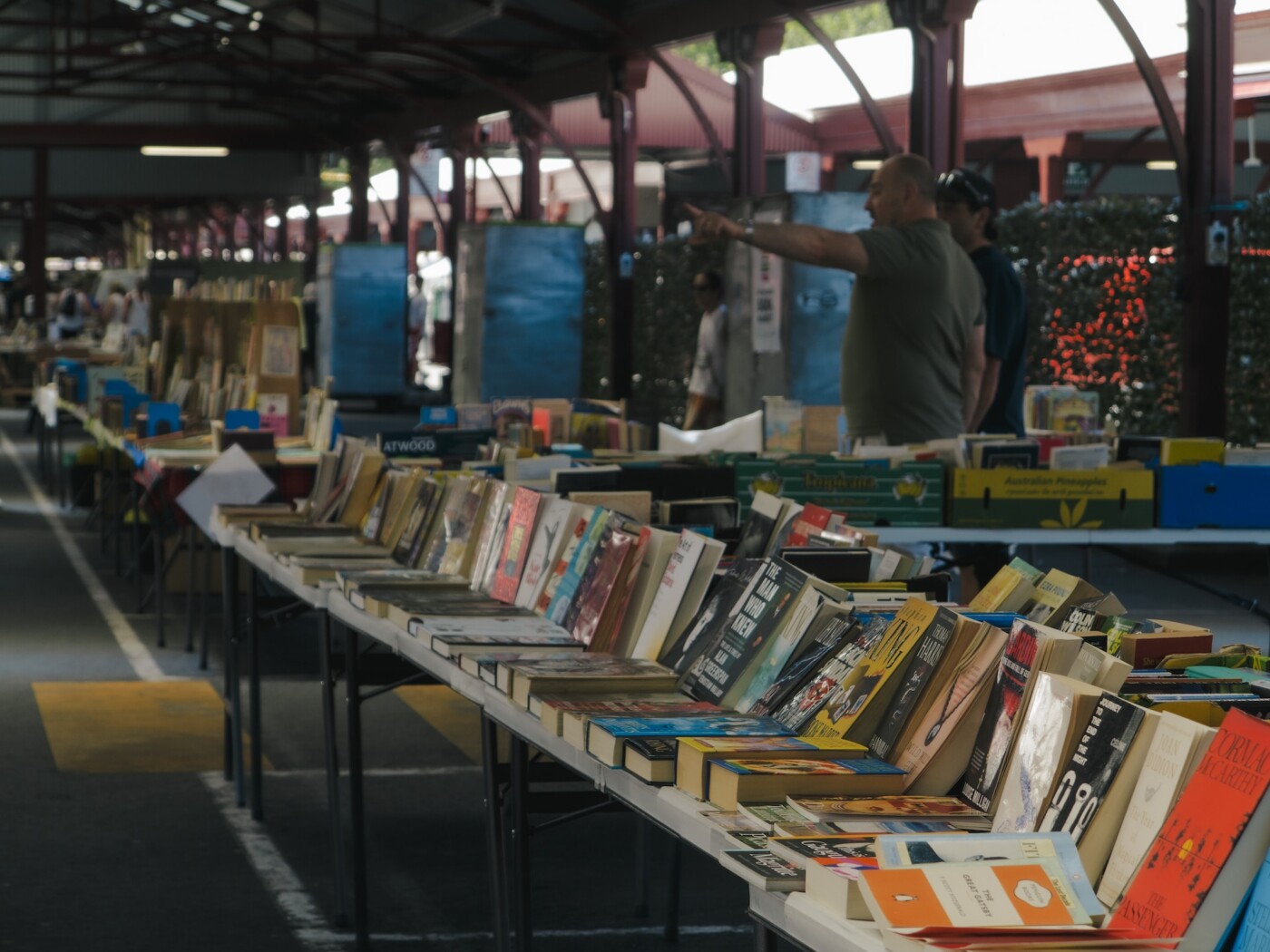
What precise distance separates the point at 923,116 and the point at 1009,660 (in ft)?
30.4

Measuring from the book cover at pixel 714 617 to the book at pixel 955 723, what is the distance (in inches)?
24.4

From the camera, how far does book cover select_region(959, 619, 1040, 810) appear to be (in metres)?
2.25

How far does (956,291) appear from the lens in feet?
18.1

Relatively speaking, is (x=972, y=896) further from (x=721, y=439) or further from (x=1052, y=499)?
(x=721, y=439)

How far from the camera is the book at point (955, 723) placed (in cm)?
235

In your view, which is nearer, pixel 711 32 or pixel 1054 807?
pixel 1054 807

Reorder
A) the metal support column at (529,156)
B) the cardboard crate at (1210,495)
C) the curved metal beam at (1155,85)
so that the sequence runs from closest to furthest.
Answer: the cardboard crate at (1210,495), the curved metal beam at (1155,85), the metal support column at (529,156)

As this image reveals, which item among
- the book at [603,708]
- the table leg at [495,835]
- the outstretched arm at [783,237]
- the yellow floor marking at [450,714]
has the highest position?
the outstretched arm at [783,237]

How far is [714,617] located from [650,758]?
0.65m

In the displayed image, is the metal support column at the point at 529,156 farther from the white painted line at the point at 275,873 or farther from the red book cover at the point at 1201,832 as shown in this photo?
the red book cover at the point at 1201,832

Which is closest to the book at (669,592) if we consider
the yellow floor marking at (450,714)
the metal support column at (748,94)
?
the yellow floor marking at (450,714)

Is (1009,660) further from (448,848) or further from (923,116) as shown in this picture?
(923,116)

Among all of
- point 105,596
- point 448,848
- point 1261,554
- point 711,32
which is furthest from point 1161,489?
point 711,32

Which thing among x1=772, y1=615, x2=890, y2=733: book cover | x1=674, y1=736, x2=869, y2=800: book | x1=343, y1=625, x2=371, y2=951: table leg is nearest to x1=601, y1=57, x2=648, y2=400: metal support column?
x1=343, y1=625, x2=371, y2=951: table leg
